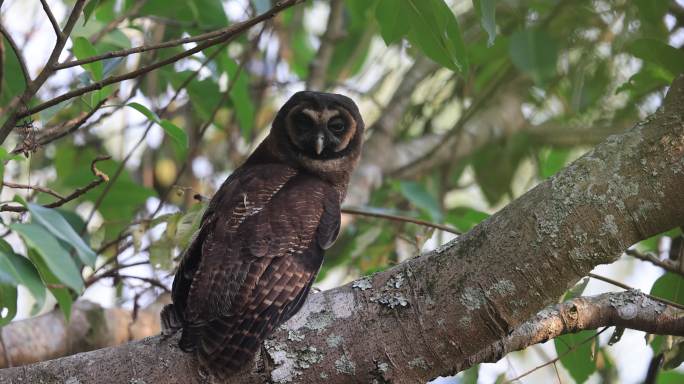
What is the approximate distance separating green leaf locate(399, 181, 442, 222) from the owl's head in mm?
515

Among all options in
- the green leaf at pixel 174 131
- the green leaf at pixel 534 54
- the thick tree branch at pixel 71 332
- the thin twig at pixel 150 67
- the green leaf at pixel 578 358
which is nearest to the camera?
the thin twig at pixel 150 67

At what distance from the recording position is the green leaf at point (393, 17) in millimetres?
2543

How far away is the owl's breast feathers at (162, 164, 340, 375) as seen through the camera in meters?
2.65

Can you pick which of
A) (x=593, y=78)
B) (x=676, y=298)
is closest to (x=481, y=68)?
(x=593, y=78)

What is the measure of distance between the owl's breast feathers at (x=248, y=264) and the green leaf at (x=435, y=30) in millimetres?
871

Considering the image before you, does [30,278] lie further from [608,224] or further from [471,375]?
[471,375]

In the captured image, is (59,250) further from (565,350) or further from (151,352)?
(565,350)

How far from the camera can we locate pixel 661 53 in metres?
2.86

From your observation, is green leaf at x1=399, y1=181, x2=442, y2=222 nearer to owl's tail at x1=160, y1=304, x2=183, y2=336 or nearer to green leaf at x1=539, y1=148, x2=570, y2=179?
green leaf at x1=539, y1=148, x2=570, y2=179

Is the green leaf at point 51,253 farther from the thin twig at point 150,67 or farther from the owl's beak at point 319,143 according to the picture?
the owl's beak at point 319,143

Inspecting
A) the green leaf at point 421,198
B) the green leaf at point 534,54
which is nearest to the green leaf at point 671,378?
the green leaf at point 421,198

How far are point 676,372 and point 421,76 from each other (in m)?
2.48

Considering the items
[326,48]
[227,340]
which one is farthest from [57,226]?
[326,48]

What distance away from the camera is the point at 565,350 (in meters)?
3.23
